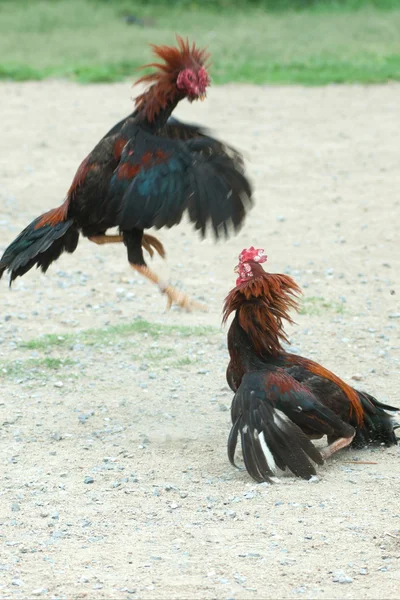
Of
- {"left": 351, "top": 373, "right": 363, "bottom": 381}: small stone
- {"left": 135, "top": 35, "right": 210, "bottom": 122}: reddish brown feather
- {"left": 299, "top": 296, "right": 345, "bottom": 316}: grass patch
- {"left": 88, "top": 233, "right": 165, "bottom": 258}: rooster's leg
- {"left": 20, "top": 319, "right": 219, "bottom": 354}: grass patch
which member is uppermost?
{"left": 135, "top": 35, "right": 210, "bottom": 122}: reddish brown feather

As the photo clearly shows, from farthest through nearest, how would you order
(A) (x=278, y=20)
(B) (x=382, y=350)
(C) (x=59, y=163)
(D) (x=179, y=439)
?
(A) (x=278, y=20), (C) (x=59, y=163), (B) (x=382, y=350), (D) (x=179, y=439)

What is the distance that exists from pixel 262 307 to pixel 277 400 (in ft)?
1.75

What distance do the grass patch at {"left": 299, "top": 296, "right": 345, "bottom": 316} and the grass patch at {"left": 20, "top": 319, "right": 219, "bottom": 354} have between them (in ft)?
2.55

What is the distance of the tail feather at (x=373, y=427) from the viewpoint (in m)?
5.60

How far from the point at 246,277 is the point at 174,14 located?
17.0 meters

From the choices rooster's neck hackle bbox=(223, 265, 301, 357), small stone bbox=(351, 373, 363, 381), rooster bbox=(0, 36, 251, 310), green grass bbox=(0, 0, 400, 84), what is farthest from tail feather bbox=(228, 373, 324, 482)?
green grass bbox=(0, 0, 400, 84)

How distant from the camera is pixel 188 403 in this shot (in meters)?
6.33

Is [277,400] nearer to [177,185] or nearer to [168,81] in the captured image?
[177,185]

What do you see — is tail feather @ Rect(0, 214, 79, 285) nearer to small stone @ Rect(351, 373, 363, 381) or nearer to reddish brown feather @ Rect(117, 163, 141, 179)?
reddish brown feather @ Rect(117, 163, 141, 179)

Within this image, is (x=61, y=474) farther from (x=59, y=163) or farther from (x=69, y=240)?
(x=59, y=163)

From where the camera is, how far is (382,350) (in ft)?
22.9

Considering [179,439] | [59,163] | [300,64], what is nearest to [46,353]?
[179,439]

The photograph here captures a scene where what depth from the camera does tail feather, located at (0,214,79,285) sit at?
617cm

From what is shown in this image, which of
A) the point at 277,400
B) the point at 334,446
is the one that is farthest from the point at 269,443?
the point at 334,446
